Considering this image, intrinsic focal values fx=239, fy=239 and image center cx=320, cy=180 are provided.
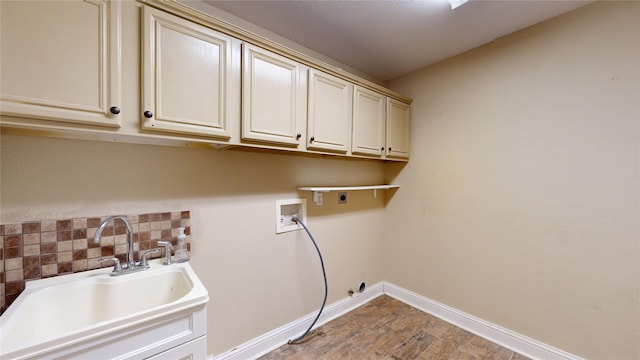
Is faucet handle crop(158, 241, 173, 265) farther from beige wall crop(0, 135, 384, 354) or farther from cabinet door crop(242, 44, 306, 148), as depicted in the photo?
cabinet door crop(242, 44, 306, 148)

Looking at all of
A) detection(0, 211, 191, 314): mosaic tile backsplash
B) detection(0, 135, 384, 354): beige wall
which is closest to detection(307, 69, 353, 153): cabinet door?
detection(0, 135, 384, 354): beige wall

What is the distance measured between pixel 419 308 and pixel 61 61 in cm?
303

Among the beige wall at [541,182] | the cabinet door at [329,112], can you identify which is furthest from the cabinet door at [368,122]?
the beige wall at [541,182]

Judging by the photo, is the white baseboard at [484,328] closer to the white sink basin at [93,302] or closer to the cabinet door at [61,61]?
the white sink basin at [93,302]

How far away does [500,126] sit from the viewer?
1932mm

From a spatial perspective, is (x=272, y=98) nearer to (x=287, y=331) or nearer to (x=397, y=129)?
(x=397, y=129)

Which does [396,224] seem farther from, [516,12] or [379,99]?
[516,12]

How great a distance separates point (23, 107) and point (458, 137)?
2.66m

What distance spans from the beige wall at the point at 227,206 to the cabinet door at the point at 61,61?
1.10 feet

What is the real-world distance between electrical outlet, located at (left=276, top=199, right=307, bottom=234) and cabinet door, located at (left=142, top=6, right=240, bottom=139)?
0.77m

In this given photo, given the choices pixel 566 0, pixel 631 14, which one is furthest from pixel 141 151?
pixel 631 14

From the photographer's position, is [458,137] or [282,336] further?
[458,137]

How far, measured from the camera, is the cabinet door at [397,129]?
2.28 metres

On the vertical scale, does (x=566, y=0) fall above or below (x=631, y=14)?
above
